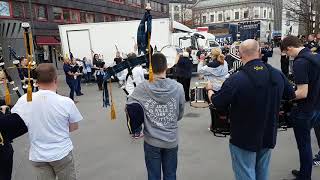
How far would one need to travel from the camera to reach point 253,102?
3297 millimetres

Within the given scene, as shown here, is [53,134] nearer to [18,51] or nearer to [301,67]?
[301,67]

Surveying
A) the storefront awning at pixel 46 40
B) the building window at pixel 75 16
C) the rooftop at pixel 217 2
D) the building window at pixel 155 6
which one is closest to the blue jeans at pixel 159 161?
the storefront awning at pixel 46 40

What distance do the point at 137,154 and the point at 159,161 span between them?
2.68m

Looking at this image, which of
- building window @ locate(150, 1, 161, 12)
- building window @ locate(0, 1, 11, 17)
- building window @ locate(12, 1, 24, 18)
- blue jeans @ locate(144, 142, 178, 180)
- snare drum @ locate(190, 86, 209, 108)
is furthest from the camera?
building window @ locate(150, 1, 161, 12)

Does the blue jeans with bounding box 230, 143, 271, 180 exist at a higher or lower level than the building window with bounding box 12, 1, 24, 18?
lower

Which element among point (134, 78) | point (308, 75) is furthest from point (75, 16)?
point (308, 75)

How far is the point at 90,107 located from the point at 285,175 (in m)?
8.09

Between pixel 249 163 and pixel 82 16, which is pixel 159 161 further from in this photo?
pixel 82 16

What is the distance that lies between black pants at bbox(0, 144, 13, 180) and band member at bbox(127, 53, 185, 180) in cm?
136

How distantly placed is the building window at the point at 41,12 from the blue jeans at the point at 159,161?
30.6 meters

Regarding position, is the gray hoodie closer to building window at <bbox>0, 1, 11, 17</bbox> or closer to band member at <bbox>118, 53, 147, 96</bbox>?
band member at <bbox>118, 53, 147, 96</bbox>

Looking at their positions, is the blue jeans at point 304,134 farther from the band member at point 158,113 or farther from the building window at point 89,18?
the building window at point 89,18

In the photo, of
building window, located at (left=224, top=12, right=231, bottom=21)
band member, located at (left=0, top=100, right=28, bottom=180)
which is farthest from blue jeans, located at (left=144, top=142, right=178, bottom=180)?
building window, located at (left=224, top=12, right=231, bottom=21)

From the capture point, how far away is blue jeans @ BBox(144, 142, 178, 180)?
3.74 meters
